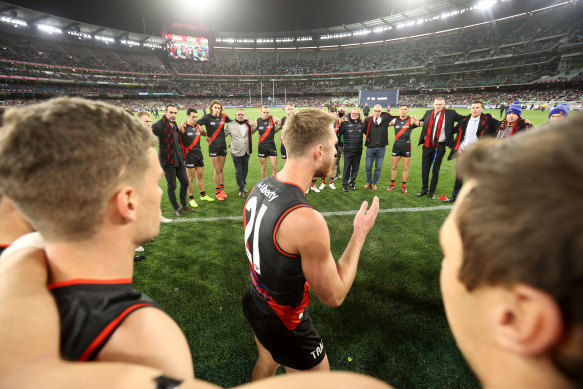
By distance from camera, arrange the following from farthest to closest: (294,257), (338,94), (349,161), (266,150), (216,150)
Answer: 1. (338,94)
2. (266,150)
3. (349,161)
4. (216,150)
5. (294,257)

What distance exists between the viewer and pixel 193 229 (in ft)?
18.0

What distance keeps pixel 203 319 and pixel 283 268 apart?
6.21ft

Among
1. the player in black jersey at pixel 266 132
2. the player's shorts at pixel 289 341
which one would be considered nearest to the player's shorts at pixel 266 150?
the player in black jersey at pixel 266 132

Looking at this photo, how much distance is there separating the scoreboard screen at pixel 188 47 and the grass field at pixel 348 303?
72.7 meters

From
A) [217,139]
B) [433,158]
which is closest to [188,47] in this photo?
[217,139]

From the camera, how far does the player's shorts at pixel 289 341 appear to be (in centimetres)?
190

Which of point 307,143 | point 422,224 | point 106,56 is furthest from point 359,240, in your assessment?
point 106,56

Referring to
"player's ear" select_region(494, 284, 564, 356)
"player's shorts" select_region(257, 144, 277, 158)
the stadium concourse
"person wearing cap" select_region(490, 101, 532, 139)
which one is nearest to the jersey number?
the stadium concourse

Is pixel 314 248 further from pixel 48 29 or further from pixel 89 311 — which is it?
pixel 48 29

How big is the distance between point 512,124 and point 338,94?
57.1m

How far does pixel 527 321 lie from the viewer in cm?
50

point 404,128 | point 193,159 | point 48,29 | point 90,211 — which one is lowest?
point 193,159

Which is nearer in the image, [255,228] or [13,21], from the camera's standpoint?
[255,228]

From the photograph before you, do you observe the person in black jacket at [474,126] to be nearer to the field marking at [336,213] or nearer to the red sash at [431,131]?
the red sash at [431,131]
